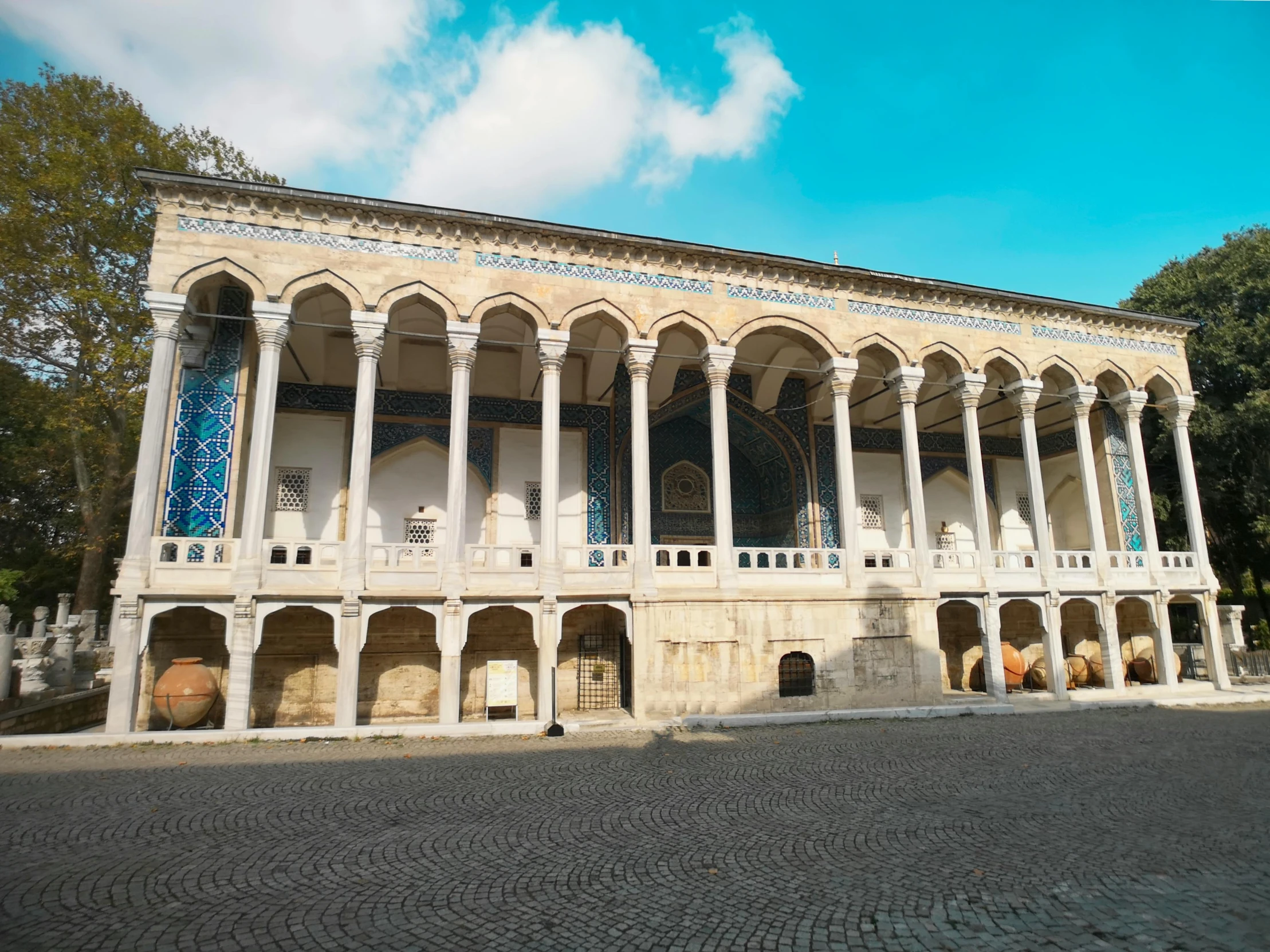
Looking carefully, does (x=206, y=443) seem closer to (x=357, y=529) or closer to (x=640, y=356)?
(x=357, y=529)

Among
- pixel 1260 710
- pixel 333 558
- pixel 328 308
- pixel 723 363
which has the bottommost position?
pixel 1260 710

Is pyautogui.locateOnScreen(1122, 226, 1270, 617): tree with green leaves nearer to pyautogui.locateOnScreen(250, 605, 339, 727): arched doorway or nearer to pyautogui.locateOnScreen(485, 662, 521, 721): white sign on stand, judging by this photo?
pyautogui.locateOnScreen(485, 662, 521, 721): white sign on stand

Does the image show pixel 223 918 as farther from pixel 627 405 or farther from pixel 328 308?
pixel 627 405

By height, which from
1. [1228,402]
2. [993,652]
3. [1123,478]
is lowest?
[993,652]

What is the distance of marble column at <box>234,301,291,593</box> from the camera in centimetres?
1116

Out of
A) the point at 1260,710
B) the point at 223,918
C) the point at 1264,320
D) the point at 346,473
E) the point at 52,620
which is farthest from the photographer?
the point at 52,620

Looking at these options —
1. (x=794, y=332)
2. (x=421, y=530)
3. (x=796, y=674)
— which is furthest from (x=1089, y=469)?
(x=421, y=530)

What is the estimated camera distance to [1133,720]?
12359mm

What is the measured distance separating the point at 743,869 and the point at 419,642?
8965 mm

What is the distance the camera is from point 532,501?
16359 millimetres

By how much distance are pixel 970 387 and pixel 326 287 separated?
1301cm

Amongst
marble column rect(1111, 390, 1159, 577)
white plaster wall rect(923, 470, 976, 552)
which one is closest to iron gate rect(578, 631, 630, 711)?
white plaster wall rect(923, 470, 976, 552)

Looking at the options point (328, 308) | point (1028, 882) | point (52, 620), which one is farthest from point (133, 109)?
point (1028, 882)

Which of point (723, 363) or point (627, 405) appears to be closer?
point (723, 363)
